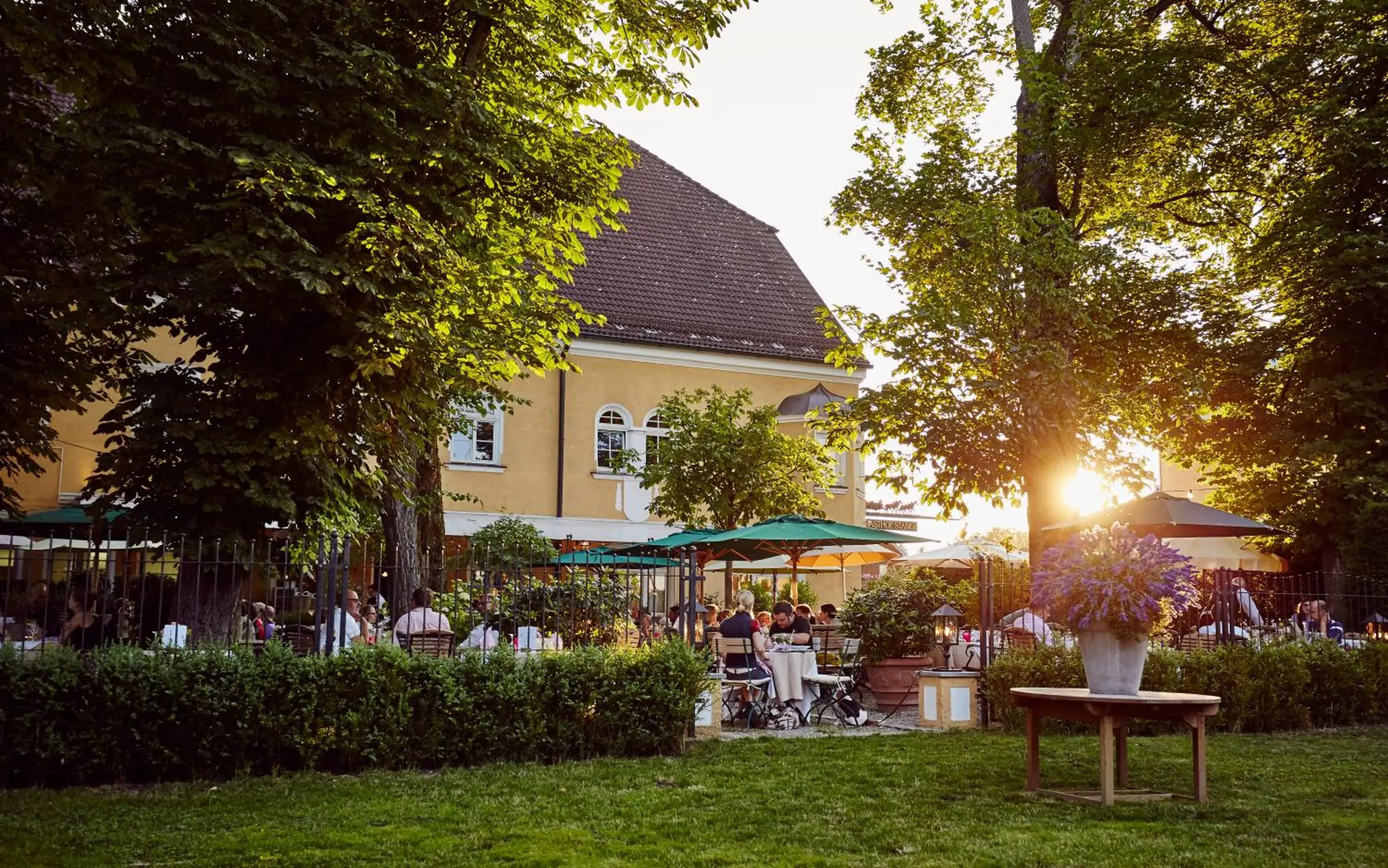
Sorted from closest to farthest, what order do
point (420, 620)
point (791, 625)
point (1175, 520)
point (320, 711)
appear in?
point (320, 711) < point (420, 620) < point (1175, 520) < point (791, 625)

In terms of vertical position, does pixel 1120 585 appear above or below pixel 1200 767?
above

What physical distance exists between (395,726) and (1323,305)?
15854mm

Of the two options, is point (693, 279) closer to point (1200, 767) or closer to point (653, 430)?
point (653, 430)

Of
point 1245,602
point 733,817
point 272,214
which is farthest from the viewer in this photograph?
point 1245,602

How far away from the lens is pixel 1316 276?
18.8 meters

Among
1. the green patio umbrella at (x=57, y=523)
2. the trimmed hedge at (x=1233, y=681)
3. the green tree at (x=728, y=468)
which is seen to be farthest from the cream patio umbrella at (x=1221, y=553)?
the green patio umbrella at (x=57, y=523)

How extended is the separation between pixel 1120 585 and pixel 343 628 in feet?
20.7

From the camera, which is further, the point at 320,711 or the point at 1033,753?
the point at 320,711

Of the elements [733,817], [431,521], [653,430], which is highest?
[653,430]

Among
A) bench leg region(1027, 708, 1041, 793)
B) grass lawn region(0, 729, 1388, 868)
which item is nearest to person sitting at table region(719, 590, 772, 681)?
grass lawn region(0, 729, 1388, 868)

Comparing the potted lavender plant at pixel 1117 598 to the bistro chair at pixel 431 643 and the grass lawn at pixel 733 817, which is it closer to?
the grass lawn at pixel 733 817

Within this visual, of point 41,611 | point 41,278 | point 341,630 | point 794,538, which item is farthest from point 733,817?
point 41,611

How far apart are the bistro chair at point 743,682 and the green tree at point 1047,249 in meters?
5.68

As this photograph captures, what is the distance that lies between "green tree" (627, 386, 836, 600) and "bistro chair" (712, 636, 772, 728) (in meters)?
7.07
